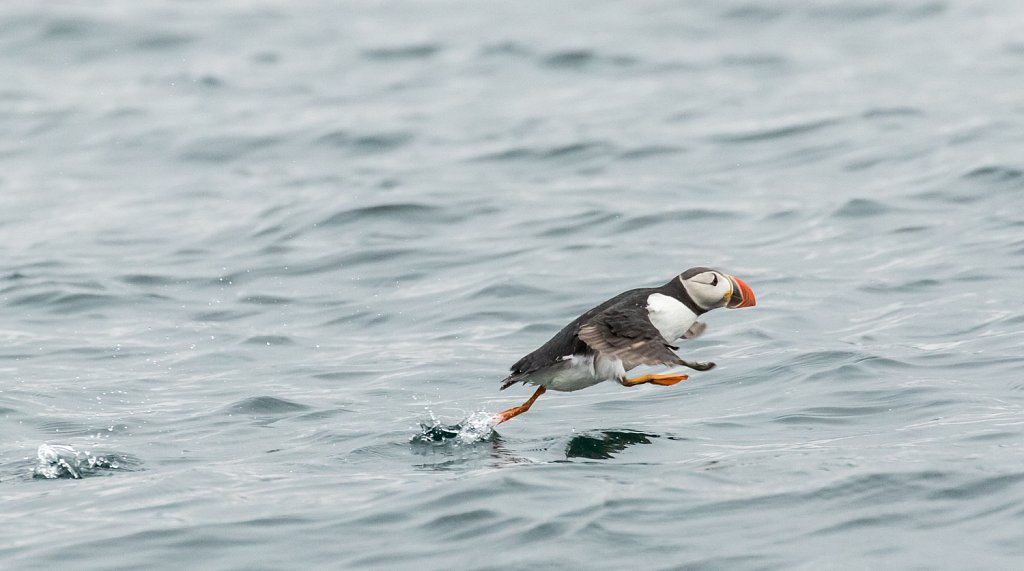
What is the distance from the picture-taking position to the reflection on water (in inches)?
290

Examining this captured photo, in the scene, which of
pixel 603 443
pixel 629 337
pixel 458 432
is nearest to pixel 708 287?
pixel 629 337

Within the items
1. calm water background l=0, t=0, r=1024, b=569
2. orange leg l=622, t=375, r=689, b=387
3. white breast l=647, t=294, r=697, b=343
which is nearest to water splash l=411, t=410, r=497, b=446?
calm water background l=0, t=0, r=1024, b=569

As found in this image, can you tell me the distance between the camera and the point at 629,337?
23.4 ft

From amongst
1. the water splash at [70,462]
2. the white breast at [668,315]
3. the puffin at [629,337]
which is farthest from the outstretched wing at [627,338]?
the water splash at [70,462]

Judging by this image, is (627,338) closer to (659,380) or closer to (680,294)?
(659,380)

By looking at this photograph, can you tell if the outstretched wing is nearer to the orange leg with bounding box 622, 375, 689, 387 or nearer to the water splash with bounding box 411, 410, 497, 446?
the orange leg with bounding box 622, 375, 689, 387

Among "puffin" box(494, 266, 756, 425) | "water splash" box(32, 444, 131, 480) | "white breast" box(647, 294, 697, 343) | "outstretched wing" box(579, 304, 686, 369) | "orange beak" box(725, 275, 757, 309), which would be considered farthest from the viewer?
"orange beak" box(725, 275, 757, 309)

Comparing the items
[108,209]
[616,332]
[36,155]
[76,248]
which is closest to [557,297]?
[616,332]

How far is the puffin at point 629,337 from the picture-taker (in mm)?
7062

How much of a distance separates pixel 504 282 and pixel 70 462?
4793mm

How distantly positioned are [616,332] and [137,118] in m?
13.6

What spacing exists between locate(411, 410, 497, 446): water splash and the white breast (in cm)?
103

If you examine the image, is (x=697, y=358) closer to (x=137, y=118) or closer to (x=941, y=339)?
(x=941, y=339)

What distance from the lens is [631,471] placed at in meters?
6.93
